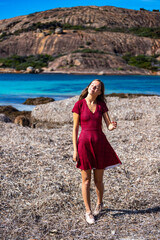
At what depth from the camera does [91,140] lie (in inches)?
144

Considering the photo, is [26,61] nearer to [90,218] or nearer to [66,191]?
[66,191]

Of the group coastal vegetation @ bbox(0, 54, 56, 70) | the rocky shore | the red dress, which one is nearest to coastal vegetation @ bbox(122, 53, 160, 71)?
coastal vegetation @ bbox(0, 54, 56, 70)

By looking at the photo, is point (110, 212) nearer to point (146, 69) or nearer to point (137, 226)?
point (137, 226)

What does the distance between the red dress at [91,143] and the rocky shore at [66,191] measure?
2.66 feet

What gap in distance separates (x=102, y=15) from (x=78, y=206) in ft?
420

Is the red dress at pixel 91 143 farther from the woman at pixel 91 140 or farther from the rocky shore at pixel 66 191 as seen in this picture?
the rocky shore at pixel 66 191

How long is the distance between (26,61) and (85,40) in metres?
18.1

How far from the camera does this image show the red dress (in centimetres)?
366

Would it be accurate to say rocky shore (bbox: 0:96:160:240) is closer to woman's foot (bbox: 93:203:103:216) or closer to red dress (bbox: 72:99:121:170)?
woman's foot (bbox: 93:203:103:216)

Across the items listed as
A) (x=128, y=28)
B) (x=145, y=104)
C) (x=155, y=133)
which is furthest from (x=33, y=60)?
(x=155, y=133)

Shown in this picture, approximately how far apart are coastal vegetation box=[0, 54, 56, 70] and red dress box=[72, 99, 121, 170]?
7159 cm

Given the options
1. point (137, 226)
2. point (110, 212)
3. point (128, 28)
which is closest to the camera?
point (137, 226)

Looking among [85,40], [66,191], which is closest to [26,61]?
[85,40]

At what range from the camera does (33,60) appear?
8006cm
